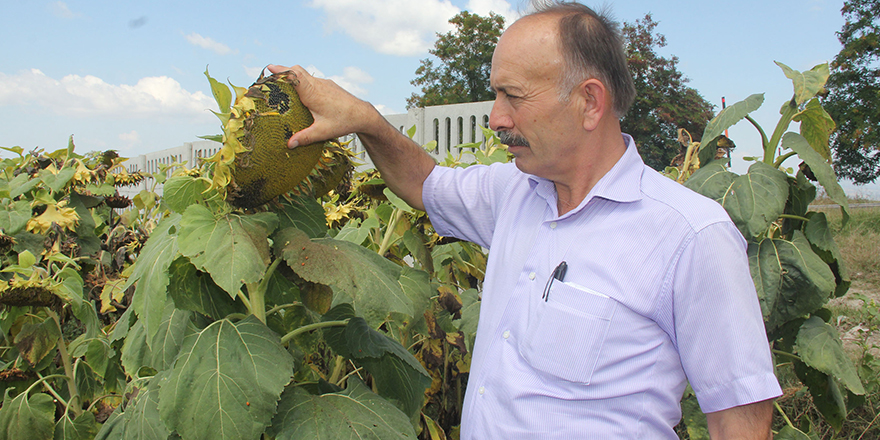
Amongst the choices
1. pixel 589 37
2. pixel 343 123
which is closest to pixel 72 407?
pixel 343 123

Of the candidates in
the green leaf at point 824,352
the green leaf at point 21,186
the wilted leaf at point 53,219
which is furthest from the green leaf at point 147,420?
the green leaf at point 824,352

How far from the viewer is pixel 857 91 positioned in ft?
67.7

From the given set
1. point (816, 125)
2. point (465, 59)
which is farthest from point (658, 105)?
point (816, 125)

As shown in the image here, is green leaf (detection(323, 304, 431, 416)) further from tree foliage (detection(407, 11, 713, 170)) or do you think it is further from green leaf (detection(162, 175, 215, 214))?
tree foliage (detection(407, 11, 713, 170))

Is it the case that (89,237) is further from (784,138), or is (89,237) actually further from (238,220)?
(784,138)

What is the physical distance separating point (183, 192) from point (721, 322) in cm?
120

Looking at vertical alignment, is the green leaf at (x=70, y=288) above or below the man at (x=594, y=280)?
below

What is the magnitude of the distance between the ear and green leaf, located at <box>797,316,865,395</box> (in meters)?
1.55

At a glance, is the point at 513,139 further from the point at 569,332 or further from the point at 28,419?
the point at 28,419

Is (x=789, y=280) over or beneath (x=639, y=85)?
beneath

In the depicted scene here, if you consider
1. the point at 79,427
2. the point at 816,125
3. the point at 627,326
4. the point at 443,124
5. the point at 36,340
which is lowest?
the point at 79,427

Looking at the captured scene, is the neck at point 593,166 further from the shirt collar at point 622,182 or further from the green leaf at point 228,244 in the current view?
the green leaf at point 228,244

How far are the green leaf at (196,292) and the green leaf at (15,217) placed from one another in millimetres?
Result: 1741

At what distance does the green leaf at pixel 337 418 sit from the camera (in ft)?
4.33
